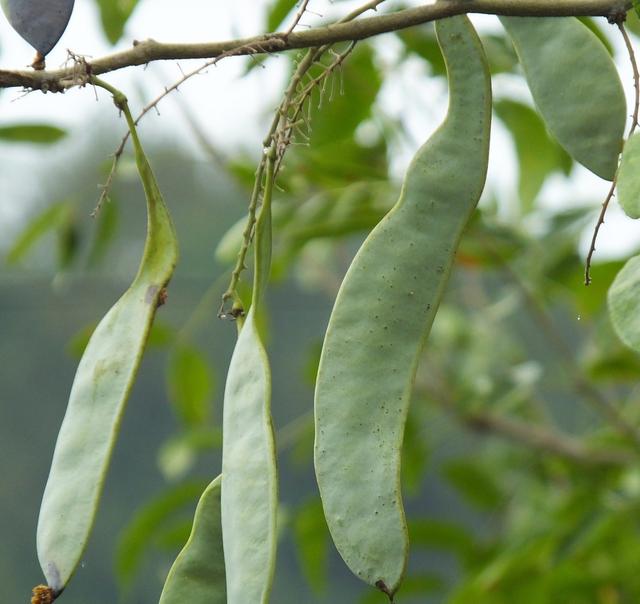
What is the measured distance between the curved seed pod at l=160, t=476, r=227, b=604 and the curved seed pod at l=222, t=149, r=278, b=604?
1.6 inches

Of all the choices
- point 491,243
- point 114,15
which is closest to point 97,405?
point 114,15

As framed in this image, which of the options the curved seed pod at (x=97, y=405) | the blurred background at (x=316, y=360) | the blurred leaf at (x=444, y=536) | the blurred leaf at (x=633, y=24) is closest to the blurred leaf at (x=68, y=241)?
the blurred background at (x=316, y=360)

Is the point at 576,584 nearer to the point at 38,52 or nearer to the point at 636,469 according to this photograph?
the point at 636,469

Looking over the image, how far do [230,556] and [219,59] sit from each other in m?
0.20

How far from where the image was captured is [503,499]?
1.58m

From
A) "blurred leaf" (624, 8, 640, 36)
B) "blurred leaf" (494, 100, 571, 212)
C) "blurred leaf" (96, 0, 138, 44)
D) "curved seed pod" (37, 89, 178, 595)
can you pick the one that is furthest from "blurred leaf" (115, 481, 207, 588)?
"curved seed pod" (37, 89, 178, 595)

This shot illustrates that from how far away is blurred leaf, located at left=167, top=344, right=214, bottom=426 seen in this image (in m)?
1.36

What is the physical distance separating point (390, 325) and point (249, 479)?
90 mm

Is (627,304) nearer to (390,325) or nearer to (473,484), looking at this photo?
(390,325)

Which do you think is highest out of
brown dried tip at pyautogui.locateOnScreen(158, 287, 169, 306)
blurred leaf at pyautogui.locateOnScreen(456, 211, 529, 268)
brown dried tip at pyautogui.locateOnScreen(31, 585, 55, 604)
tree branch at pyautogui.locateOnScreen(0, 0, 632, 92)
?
tree branch at pyautogui.locateOnScreen(0, 0, 632, 92)

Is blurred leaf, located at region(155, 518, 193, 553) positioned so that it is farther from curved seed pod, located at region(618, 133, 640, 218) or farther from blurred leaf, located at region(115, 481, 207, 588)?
curved seed pod, located at region(618, 133, 640, 218)

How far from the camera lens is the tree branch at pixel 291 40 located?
0.44 m

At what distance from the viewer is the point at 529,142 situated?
1.22 meters

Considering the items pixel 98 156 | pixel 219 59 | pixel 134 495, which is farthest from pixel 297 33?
pixel 98 156
